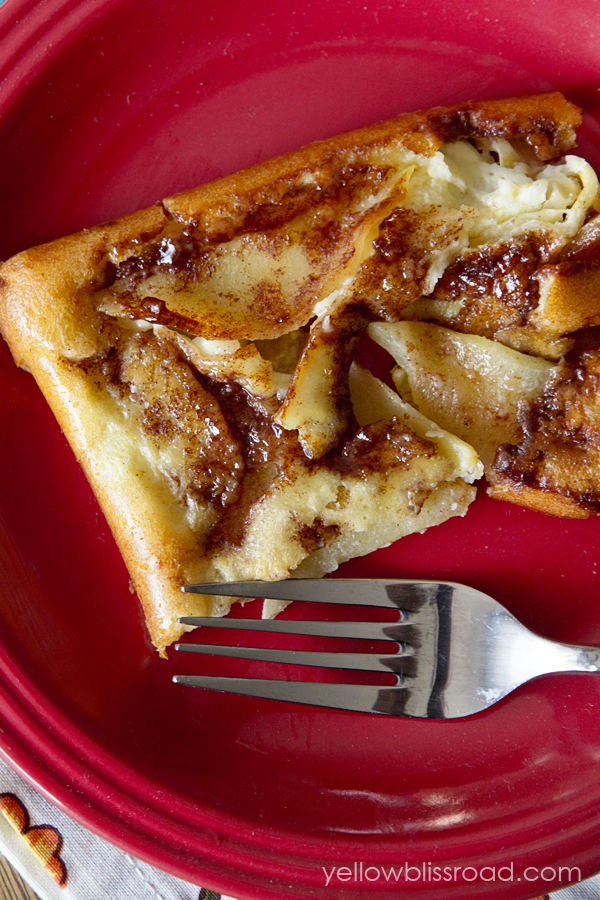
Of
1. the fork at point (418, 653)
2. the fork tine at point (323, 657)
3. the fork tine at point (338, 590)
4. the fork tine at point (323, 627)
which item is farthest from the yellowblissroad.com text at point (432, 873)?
the fork tine at point (338, 590)

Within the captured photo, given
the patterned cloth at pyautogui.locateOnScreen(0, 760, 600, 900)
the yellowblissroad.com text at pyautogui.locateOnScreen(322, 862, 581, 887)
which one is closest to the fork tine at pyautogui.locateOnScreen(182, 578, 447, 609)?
the yellowblissroad.com text at pyautogui.locateOnScreen(322, 862, 581, 887)

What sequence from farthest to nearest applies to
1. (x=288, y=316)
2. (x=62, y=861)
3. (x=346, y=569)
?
(x=62, y=861) → (x=346, y=569) → (x=288, y=316)

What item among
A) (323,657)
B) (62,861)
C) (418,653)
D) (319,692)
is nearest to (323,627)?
(323,657)

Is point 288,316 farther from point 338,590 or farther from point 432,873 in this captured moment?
point 432,873

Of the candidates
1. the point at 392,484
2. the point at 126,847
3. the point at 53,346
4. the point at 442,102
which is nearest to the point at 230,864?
the point at 126,847

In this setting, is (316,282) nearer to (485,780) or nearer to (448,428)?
(448,428)

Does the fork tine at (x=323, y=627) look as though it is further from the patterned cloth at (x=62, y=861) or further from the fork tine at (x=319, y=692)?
the patterned cloth at (x=62, y=861)

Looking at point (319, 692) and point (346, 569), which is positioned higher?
point (346, 569)
